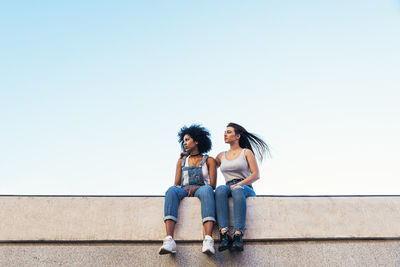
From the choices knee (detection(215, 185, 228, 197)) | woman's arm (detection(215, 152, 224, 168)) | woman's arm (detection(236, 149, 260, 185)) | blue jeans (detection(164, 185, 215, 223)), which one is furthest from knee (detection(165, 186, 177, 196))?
woman's arm (detection(215, 152, 224, 168))

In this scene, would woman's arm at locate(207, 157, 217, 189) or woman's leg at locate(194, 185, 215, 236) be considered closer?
woman's leg at locate(194, 185, 215, 236)

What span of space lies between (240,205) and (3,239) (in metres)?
2.19

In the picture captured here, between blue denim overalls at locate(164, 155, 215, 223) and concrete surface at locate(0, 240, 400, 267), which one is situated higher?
blue denim overalls at locate(164, 155, 215, 223)

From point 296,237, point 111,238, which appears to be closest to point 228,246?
point 296,237

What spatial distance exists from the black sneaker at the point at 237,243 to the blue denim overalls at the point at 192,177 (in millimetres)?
918

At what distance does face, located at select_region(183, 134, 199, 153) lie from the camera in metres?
4.71

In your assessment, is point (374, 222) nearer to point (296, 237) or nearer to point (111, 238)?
point (296, 237)

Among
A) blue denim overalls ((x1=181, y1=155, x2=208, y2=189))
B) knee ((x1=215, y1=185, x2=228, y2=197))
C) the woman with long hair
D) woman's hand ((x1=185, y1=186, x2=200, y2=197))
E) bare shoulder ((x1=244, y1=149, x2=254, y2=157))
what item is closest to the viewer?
the woman with long hair

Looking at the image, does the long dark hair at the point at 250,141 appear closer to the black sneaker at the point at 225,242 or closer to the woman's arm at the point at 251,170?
the woman's arm at the point at 251,170

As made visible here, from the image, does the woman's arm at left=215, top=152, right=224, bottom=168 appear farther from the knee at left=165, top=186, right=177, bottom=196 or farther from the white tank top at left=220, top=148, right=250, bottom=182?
the knee at left=165, top=186, right=177, bottom=196

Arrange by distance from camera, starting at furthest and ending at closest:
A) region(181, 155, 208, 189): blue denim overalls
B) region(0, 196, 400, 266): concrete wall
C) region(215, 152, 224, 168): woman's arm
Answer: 1. region(215, 152, 224, 168): woman's arm
2. region(181, 155, 208, 189): blue denim overalls
3. region(0, 196, 400, 266): concrete wall

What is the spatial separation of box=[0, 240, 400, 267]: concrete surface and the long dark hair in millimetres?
1439

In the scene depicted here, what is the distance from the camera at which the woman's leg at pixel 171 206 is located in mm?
3614

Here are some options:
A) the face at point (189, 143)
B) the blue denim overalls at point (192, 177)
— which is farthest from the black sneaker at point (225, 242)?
the face at point (189, 143)
